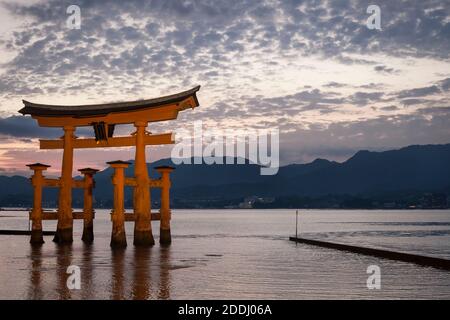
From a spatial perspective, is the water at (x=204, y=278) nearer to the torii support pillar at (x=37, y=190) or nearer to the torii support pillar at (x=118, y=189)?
the torii support pillar at (x=118, y=189)

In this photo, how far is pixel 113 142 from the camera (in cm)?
3038

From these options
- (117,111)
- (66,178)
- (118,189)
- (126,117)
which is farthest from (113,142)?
(118,189)

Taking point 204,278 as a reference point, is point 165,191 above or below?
above

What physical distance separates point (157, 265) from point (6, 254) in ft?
31.5

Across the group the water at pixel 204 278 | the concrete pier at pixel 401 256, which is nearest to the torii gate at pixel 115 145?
the water at pixel 204 278

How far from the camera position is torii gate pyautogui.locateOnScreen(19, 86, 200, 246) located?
2803 centimetres

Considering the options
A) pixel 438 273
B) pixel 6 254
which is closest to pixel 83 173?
pixel 6 254

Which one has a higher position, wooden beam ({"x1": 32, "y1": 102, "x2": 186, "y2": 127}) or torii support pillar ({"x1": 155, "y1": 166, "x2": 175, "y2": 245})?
wooden beam ({"x1": 32, "y1": 102, "x2": 186, "y2": 127})

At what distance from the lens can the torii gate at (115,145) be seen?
92.0 ft

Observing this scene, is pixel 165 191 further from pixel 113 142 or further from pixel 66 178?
pixel 66 178

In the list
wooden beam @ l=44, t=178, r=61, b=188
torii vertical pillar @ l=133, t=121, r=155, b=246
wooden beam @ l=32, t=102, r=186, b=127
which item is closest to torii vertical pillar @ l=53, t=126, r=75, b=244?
wooden beam @ l=44, t=178, r=61, b=188

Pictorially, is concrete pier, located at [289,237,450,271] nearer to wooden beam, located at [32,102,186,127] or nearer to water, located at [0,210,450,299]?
water, located at [0,210,450,299]

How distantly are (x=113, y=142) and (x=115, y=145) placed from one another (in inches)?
10.0

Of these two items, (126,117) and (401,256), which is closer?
(401,256)
